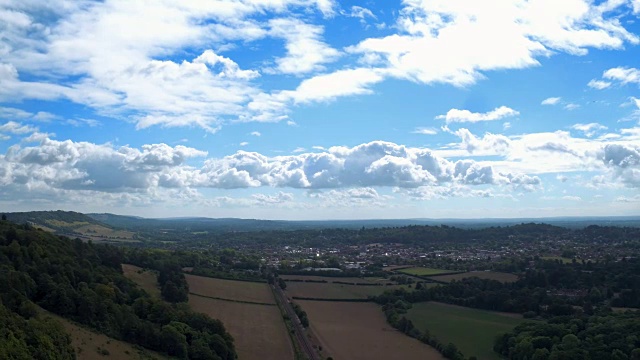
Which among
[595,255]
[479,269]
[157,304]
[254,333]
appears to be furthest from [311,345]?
[595,255]

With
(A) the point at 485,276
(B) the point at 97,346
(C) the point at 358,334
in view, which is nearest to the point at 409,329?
(C) the point at 358,334

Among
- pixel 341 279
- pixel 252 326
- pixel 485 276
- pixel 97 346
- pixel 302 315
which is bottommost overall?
pixel 252 326

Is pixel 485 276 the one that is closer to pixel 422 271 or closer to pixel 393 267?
pixel 422 271

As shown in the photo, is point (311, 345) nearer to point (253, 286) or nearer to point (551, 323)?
point (551, 323)

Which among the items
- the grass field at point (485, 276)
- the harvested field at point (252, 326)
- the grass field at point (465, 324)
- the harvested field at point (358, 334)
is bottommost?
the harvested field at point (358, 334)

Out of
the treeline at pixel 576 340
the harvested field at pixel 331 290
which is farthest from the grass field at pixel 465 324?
the harvested field at pixel 331 290

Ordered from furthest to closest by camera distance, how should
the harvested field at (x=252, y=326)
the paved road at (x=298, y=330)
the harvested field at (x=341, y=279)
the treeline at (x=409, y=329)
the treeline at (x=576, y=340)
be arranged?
the harvested field at (x=341, y=279), the treeline at (x=409, y=329), the paved road at (x=298, y=330), the harvested field at (x=252, y=326), the treeline at (x=576, y=340)

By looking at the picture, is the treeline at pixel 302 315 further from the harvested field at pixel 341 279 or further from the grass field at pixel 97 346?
the harvested field at pixel 341 279
